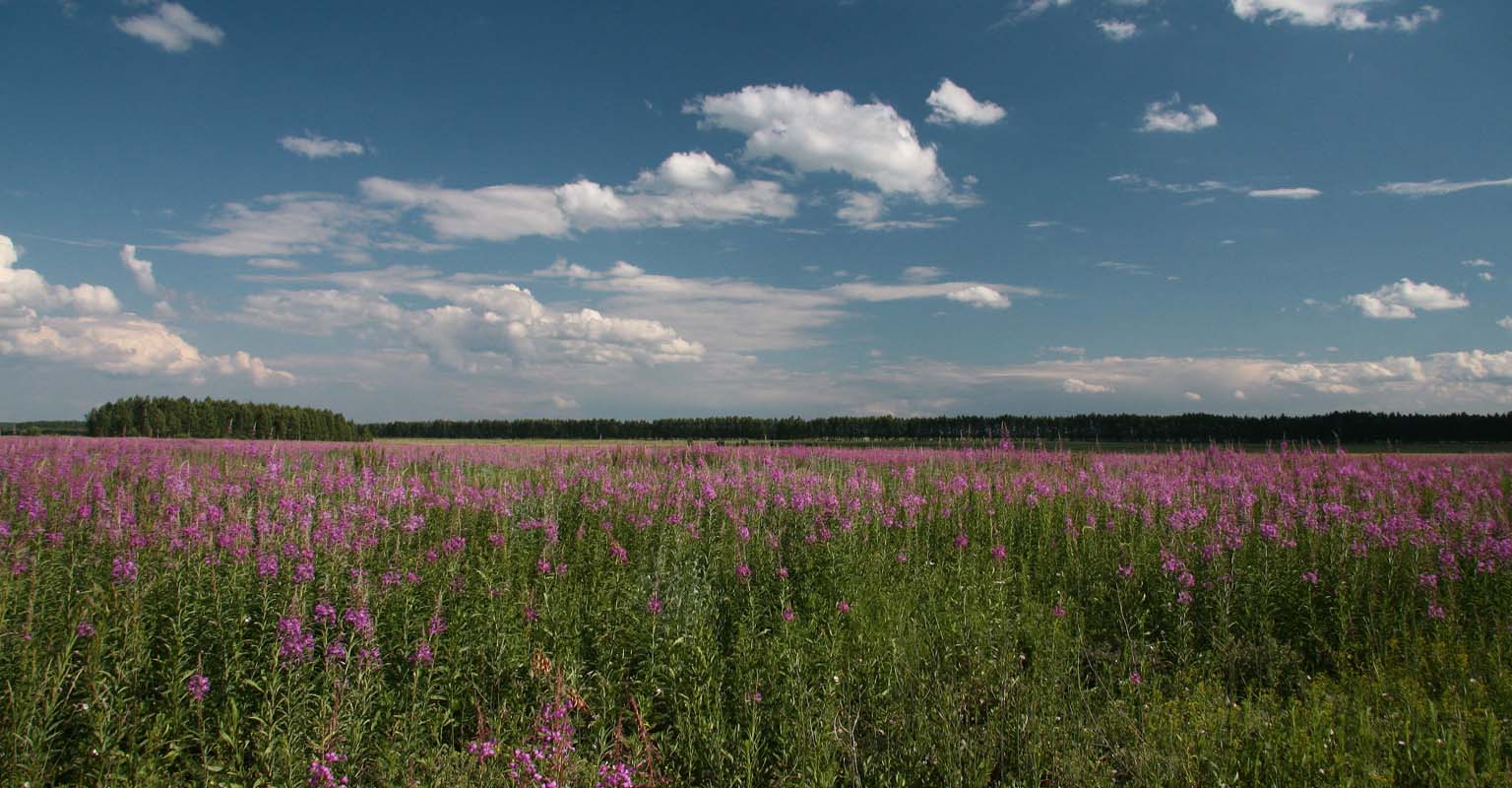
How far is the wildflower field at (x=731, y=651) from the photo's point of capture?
13.4 ft

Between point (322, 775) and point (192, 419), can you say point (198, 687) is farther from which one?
point (192, 419)

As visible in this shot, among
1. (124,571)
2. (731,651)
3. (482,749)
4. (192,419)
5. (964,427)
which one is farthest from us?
(964,427)

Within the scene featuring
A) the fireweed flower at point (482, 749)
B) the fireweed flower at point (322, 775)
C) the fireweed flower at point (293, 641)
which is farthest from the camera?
the fireweed flower at point (293, 641)

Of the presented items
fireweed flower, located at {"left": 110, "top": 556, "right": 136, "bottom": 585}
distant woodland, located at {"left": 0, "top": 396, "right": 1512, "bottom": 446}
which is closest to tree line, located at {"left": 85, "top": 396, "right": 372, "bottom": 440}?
distant woodland, located at {"left": 0, "top": 396, "right": 1512, "bottom": 446}

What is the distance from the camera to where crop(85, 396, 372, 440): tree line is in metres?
40.5

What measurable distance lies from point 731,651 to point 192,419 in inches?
1963

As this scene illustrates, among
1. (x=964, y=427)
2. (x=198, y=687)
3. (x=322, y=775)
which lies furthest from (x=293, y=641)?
(x=964, y=427)

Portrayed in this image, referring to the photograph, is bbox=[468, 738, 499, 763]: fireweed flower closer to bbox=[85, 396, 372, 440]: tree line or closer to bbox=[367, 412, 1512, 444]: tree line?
bbox=[367, 412, 1512, 444]: tree line

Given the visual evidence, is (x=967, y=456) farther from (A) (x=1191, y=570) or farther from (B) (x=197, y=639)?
(B) (x=197, y=639)

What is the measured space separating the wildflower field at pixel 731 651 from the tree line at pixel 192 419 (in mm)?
37060

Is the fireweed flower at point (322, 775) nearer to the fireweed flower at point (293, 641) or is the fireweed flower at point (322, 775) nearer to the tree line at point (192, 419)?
the fireweed flower at point (293, 641)

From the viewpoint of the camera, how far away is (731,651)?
5.73 m

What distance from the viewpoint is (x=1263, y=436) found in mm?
45344

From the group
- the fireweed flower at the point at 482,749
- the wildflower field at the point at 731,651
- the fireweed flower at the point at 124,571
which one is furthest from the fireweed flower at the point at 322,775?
the fireweed flower at the point at 124,571
